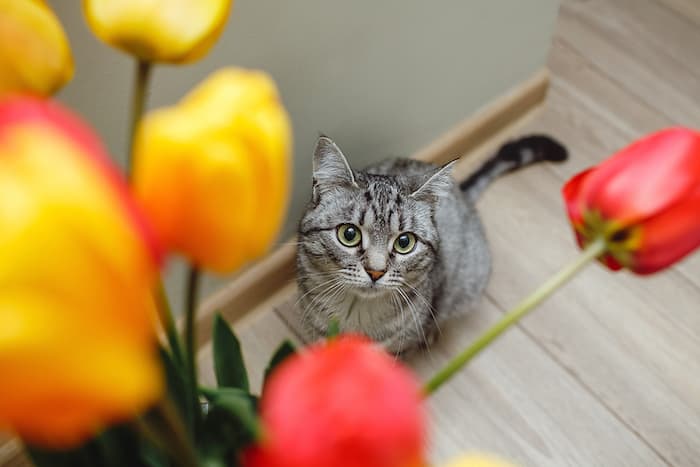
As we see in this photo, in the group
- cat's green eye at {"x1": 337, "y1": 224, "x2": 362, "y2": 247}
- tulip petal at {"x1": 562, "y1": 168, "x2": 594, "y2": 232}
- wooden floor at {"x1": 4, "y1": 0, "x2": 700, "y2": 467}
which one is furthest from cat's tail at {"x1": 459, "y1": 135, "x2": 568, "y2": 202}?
tulip petal at {"x1": 562, "y1": 168, "x2": 594, "y2": 232}

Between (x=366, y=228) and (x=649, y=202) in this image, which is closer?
(x=649, y=202)

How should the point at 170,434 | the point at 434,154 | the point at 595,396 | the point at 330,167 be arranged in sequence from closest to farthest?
the point at 170,434 < the point at 330,167 < the point at 595,396 < the point at 434,154

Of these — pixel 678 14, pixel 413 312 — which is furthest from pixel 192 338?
pixel 678 14

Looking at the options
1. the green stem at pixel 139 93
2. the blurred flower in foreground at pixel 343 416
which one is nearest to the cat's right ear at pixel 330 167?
the green stem at pixel 139 93

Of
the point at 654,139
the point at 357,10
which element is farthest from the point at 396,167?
the point at 654,139

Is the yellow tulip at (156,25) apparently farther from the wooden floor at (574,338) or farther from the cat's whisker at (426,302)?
the wooden floor at (574,338)

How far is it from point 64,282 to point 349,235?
79 centimetres

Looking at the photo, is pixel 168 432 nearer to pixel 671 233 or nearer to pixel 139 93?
pixel 139 93

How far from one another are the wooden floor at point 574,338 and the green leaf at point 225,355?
635 mm

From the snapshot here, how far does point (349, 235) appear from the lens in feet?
3.30

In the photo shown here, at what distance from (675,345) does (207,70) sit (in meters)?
0.96

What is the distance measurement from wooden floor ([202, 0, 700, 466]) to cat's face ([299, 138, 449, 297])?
11.5 inches

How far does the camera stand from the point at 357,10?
1.04 m

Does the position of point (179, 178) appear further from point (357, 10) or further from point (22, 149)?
point (357, 10)
